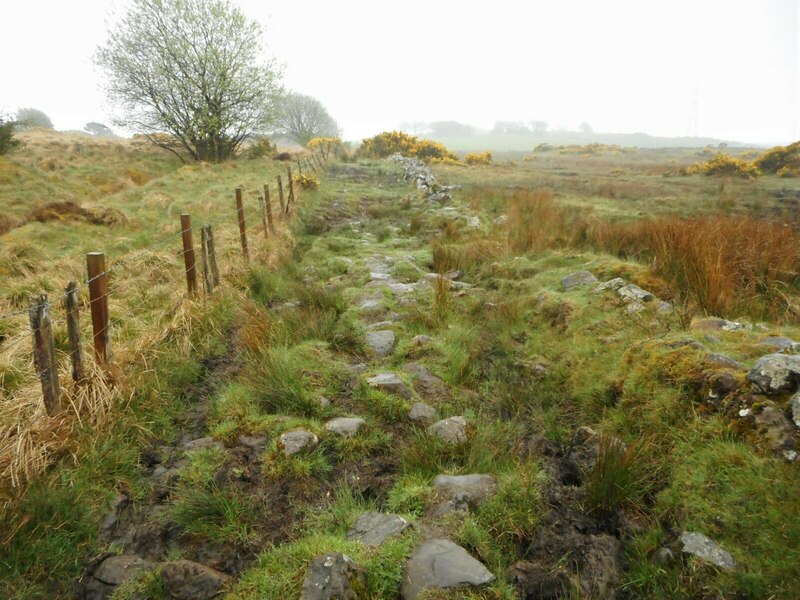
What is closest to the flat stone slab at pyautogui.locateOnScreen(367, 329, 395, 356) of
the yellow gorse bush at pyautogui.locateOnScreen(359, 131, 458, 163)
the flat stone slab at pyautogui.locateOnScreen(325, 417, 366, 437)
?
the flat stone slab at pyautogui.locateOnScreen(325, 417, 366, 437)

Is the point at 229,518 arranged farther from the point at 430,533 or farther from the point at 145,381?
the point at 145,381

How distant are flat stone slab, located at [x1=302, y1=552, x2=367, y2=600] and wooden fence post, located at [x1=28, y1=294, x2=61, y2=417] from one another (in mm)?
2243

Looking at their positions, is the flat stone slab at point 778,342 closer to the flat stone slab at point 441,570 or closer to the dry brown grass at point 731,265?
the dry brown grass at point 731,265

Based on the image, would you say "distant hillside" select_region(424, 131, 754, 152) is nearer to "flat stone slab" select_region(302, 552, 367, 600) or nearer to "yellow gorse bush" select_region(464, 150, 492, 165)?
"yellow gorse bush" select_region(464, 150, 492, 165)

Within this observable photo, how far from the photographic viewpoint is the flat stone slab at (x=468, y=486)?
107 inches

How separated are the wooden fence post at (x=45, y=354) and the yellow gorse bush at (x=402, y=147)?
27182 millimetres

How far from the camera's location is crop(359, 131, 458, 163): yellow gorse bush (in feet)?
98.2

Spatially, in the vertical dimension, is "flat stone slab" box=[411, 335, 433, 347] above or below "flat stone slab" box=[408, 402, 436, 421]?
above

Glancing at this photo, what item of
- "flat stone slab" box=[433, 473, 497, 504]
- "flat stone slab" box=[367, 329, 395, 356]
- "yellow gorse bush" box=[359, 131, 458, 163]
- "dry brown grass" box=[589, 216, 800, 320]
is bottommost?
"flat stone slab" box=[433, 473, 497, 504]

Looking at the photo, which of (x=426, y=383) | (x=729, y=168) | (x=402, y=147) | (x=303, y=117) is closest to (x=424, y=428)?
(x=426, y=383)

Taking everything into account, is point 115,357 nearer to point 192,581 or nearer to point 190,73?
point 192,581

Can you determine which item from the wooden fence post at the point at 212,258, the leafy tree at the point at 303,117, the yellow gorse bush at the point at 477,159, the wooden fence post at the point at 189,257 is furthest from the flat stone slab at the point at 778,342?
the leafy tree at the point at 303,117

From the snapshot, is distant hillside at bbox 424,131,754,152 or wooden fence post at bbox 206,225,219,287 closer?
wooden fence post at bbox 206,225,219,287

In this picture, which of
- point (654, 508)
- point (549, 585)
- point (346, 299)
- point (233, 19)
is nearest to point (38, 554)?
point (549, 585)
